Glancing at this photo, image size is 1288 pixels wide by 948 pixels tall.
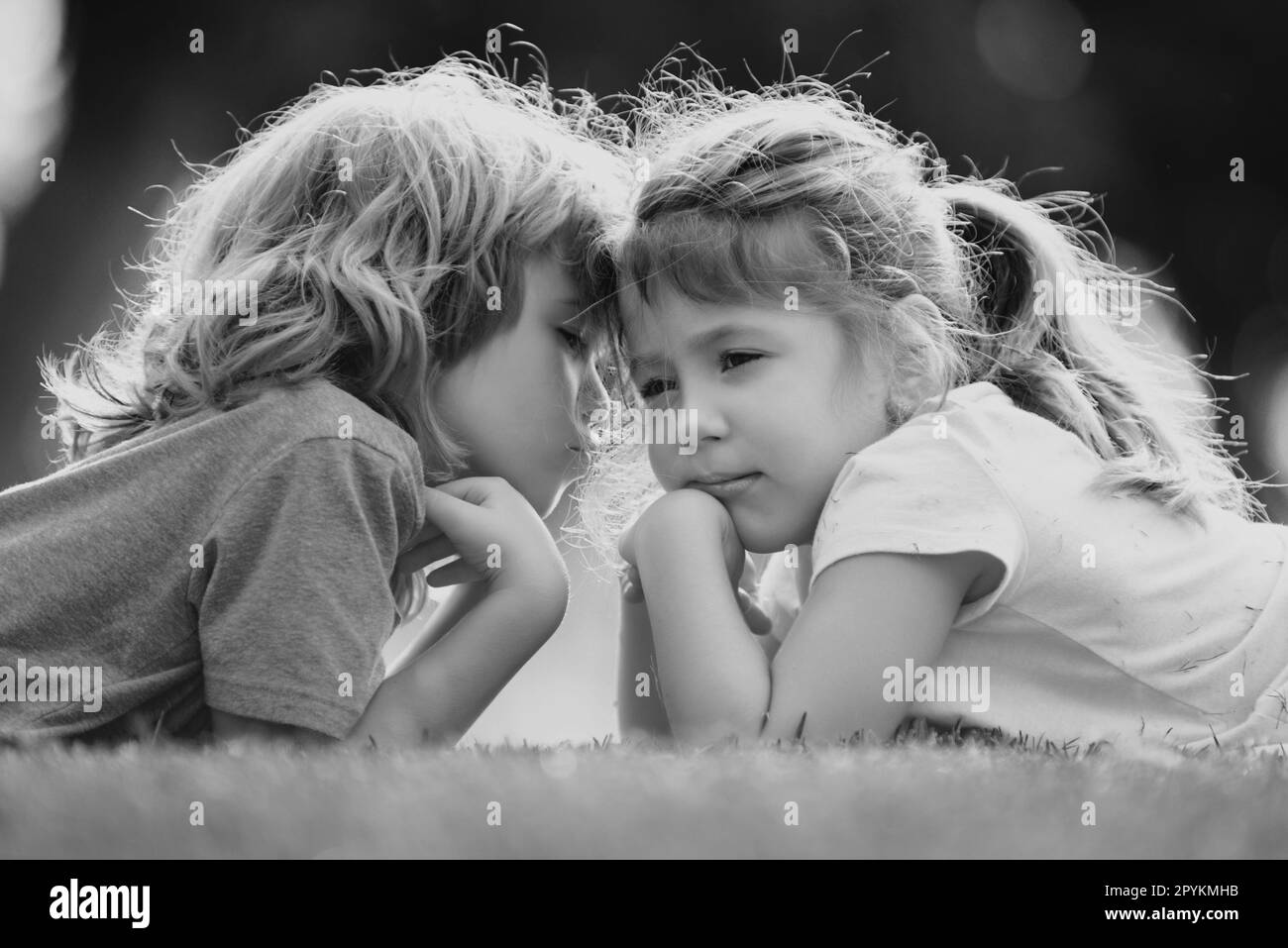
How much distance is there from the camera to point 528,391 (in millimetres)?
1883

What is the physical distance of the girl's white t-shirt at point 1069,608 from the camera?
1615mm

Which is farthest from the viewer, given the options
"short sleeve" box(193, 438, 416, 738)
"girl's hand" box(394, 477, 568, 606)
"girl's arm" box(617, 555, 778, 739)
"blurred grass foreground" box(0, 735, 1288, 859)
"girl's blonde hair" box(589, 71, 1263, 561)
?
"girl's arm" box(617, 555, 778, 739)

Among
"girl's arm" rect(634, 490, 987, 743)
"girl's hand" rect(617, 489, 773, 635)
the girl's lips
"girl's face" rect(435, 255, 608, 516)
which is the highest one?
"girl's face" rect(435, 255, 608, 516)

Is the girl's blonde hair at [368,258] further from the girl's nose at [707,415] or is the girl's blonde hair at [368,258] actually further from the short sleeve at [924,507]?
the short sleeve at [924,507]

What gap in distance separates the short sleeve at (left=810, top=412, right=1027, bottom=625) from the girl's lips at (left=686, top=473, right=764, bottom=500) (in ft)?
0.50

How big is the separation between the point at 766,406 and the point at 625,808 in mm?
951

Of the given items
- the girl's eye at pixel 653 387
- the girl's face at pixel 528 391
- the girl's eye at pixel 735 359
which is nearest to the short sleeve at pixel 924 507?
the girl's eye at pixel 735 359

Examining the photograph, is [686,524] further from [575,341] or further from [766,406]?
[575,341]

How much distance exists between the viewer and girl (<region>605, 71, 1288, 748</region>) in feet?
5.15

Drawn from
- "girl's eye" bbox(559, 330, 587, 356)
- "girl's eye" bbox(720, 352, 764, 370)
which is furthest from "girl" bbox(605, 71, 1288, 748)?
"girl's eye" bbox(559, 330, 587, 356)

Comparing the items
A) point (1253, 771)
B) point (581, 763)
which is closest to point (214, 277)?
point (581, 763)

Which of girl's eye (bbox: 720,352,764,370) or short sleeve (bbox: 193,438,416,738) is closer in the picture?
short sleeve (bbox: 193,438,416,738)

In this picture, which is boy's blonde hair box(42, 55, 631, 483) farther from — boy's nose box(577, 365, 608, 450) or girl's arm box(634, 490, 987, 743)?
girl's arm box(634, 490, 987, 743)

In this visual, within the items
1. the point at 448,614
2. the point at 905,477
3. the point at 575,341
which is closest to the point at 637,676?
the point at 448,614
